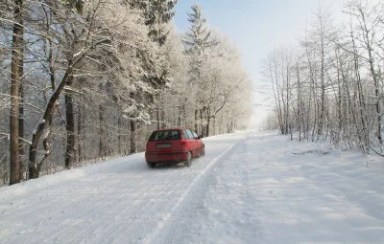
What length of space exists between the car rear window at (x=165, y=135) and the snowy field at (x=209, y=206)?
2121mm

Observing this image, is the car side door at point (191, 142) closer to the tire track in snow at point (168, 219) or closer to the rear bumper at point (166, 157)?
the rear bumper at point (166, 157)

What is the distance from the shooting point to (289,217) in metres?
5.45

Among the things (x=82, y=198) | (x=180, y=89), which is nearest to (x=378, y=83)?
(x=82, y=198)

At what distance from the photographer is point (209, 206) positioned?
6.39m

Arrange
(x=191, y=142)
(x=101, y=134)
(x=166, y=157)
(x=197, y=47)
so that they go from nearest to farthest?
(x=166, y=157) < (x=191, y=142) < (x=101, y=134) < (x=197, y=47)

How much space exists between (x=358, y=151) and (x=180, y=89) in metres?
25.3

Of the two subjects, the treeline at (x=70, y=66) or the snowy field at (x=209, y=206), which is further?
the treeline at (x=70, y=66)

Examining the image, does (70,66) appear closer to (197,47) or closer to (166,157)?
(166,157)

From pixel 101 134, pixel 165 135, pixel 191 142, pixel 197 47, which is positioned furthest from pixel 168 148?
pixel 197 47

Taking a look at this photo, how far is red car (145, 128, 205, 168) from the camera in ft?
39.4

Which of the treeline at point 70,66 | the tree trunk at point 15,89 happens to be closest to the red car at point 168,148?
the treeline at point 70,66

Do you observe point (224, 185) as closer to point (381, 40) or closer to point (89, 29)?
point (381, 40)

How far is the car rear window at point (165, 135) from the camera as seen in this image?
1236cm

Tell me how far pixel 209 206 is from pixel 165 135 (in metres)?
6.36
